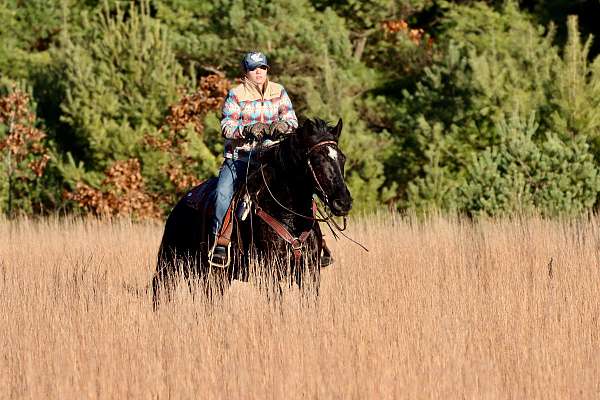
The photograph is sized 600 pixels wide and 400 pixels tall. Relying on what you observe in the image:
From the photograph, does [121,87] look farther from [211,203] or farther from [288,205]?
[288,205]

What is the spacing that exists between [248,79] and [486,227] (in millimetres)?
5517

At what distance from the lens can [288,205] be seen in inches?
342

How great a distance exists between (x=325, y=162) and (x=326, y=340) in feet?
4.70

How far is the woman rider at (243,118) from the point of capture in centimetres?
905

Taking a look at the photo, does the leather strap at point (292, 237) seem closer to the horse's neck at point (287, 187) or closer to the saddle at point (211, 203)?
the horse's neck at point (287, 187)

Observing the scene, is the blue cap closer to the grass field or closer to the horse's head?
the horse's head

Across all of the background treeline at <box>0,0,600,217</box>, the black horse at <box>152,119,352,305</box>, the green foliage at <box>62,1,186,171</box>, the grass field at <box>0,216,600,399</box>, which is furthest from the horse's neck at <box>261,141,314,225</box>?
the green foliage at <box>62,1,186,171</box>

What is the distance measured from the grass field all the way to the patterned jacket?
1.04 meters

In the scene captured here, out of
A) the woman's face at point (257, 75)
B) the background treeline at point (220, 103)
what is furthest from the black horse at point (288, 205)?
the background treeline at point (220, 103)

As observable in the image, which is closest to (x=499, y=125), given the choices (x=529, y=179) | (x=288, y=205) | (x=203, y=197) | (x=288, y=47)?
(x=529, y=179)

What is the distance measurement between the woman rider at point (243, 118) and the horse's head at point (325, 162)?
650 millimetres

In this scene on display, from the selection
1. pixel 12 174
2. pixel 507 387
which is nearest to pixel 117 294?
pixel 507 387

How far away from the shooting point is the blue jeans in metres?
9.06

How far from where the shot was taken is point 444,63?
2494 cm
